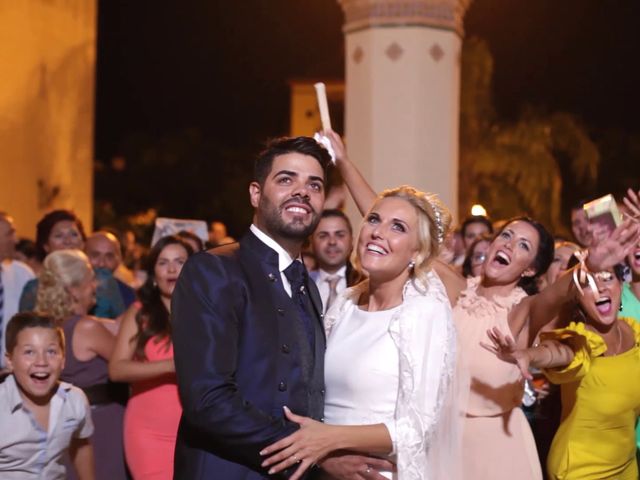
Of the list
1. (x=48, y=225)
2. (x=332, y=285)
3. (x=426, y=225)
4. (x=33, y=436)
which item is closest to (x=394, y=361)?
(x=426, y=225)

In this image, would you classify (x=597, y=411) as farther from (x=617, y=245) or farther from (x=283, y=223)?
(x=283, y=223)

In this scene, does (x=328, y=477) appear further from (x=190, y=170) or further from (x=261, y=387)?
(x=190, y=170)

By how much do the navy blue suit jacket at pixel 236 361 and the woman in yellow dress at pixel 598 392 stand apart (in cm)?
161

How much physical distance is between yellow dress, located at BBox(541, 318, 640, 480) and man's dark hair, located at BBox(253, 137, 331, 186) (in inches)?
69.1

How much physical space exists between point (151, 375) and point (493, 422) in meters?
1.74

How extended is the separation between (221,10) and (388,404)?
66.8 ft

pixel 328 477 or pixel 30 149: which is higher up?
pixel 30 149

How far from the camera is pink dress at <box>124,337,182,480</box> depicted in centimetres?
532

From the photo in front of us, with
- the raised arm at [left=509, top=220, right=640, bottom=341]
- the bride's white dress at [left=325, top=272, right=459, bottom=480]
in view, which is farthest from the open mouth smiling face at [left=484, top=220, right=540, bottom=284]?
the bride's white dress at [left=325, top=272, right=459, bottom=480]

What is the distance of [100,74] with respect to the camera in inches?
946

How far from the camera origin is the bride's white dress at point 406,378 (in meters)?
3.53

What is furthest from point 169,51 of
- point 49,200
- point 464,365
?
point 464,365

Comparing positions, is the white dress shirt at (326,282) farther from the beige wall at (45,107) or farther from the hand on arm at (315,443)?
Answer: the beige wall at (45,107)

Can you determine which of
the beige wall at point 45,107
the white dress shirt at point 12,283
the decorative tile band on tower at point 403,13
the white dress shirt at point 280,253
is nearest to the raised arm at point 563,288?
the white dress shirt at point 280,253
